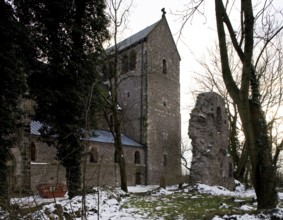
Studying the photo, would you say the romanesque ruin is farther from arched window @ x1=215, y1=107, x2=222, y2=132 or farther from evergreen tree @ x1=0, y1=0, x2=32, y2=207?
evergreen tree @ x1=0, y1=0, x2=32, y2=207

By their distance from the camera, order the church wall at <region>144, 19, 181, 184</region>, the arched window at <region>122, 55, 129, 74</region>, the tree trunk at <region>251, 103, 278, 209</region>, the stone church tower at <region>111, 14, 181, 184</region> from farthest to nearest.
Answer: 1. the arched window at <region>122, 55, 129, 74</region>
2. the church wall at <region>144, 19, 181, 184</region>
3. the stone church tower at <region>111, 14, 181, 184</region>
4. the tree trunk at <region>251, 103, 278, 209</region>

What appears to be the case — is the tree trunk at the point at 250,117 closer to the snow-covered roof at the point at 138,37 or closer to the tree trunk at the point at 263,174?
the tree trunk at the point at 263,174

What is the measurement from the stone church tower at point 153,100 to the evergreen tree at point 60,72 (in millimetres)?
20115

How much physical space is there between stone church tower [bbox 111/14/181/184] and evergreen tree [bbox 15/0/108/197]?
66.0 feet

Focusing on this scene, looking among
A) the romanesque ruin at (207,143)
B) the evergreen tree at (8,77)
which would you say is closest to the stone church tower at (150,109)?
the romanesque ruin at (207,143)

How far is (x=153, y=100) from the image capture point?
36406 millimetres

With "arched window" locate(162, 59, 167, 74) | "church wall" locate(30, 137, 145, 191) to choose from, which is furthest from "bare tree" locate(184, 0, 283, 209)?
"arched window" locate(162, 59, 167, 74)

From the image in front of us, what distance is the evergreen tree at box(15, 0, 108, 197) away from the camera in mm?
14070

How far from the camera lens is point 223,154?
2545cm

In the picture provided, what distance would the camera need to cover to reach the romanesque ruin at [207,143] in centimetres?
2231

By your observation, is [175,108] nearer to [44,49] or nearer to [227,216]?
[44,49]

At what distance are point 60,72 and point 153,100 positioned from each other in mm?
22803

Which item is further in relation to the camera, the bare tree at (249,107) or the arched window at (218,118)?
the arched window at (218,118)

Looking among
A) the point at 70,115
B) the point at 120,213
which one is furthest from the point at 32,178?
the point at 120,213
